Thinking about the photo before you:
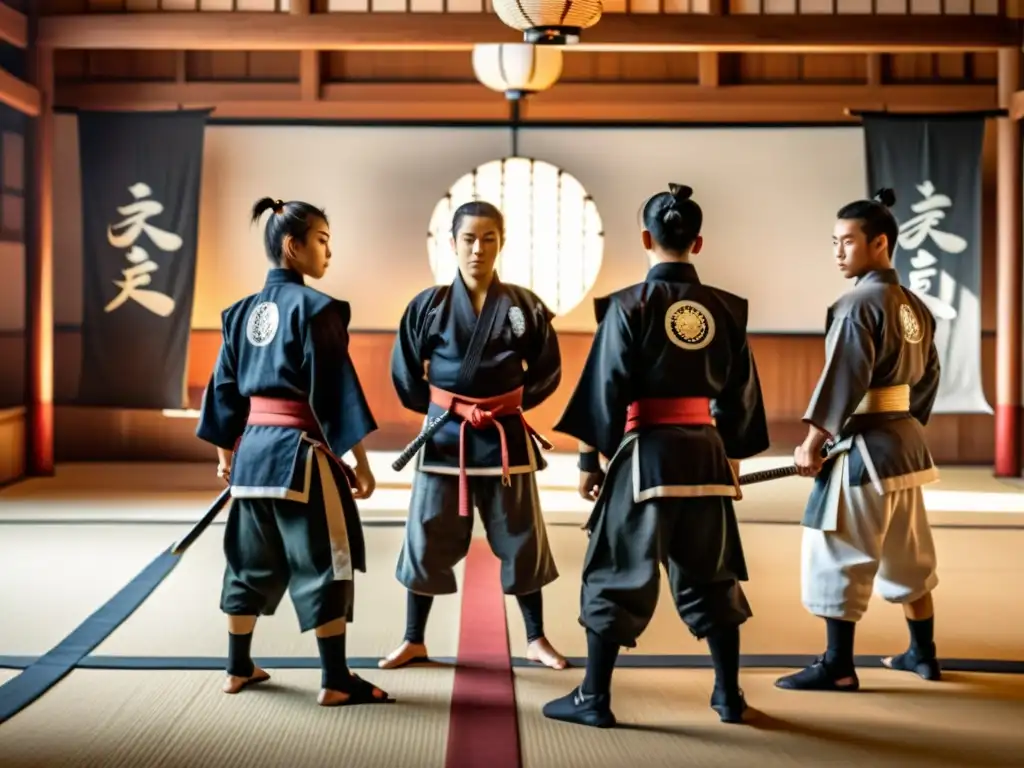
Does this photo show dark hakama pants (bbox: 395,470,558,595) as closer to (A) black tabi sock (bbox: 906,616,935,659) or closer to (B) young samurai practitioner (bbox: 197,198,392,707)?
(B) young samurai practitioner (bbox: 197,198,392,707)

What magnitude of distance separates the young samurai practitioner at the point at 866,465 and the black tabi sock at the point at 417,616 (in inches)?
39.2

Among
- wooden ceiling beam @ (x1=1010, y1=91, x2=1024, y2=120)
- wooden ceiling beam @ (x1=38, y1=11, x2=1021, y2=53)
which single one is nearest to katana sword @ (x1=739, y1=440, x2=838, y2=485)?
wooden ceiling beam @ (x1=38, y1=11, x2=1021, y2=53)

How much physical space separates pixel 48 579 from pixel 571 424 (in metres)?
2.41

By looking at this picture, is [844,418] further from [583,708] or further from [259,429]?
[259,429]

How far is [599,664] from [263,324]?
3.87 feet

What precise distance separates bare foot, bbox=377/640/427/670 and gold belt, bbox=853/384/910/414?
1.37 metres

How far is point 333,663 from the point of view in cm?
301

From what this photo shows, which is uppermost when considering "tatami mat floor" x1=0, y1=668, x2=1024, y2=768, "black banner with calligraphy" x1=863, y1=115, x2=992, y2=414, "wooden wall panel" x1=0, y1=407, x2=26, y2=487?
"black banner with calligraphy" x1=863, y1=115, x2=992, y2=414

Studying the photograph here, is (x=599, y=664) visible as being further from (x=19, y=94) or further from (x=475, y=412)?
(x=19, y=94)

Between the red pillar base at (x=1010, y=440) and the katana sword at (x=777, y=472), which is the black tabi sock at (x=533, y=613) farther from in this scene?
the red pillar base at (x=1010, y=440)

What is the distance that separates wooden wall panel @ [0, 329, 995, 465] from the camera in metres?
7.88

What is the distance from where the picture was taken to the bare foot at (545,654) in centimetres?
336

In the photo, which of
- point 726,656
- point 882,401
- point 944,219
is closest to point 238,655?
point 726,656

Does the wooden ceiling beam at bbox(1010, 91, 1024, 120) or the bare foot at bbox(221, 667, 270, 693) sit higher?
the wooden ceiling beam at bbox(1010, 91, 1024, 120)
